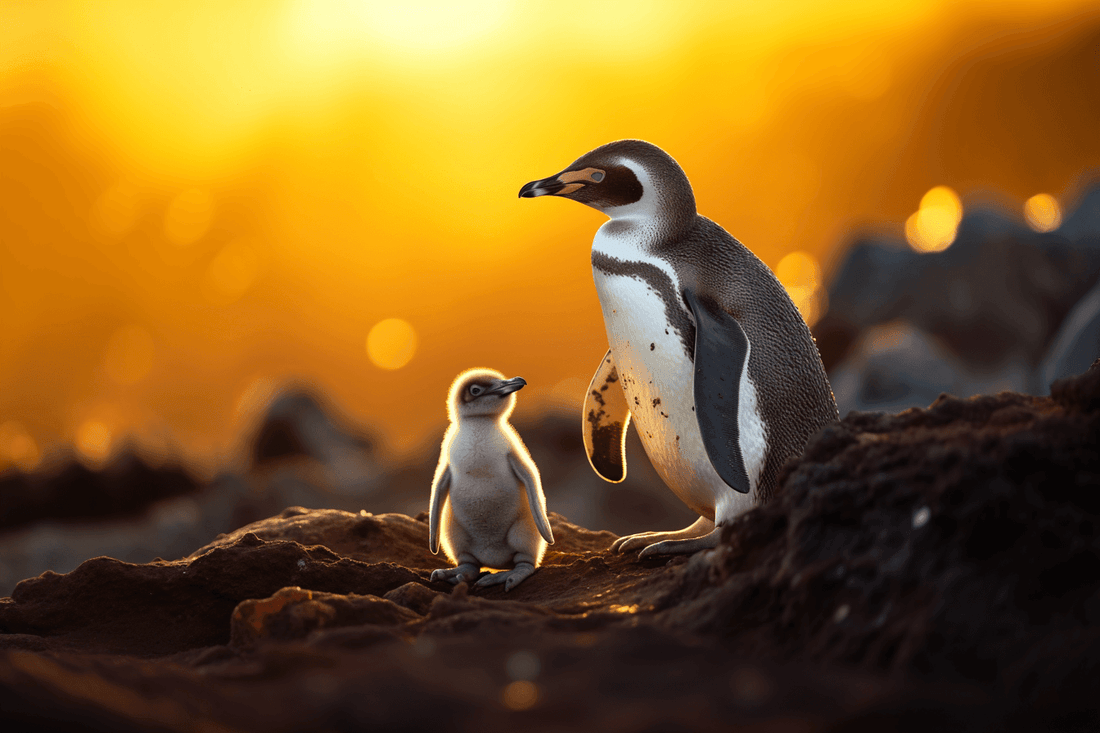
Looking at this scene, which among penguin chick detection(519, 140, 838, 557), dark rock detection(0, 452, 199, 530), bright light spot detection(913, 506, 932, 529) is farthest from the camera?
dark rock detection(0, 452, 199, 530)

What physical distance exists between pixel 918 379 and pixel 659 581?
13721 millimetres

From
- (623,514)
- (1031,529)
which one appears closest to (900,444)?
(1031,529)

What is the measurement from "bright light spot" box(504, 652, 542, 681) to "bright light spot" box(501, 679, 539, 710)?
0.09ft

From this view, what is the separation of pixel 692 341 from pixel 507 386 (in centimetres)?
95

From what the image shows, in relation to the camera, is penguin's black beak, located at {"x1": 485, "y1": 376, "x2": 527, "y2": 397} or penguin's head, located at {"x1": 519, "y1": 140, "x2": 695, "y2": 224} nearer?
penguin's head, located at {"x1": 519, "y1": 140, "x2": 695, "y2": 224}

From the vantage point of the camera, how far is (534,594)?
121 inches

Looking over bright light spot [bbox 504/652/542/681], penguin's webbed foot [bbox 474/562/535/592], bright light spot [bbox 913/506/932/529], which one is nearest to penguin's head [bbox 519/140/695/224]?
penguin's webbed foot [bbox 474/562/535/592]

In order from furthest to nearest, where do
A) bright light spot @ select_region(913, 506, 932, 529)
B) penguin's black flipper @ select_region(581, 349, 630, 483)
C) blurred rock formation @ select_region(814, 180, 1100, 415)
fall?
blurred rock formation @ select_region(814, 180, 1100, 415) → penguin's black flipper @ select_region(581, 349, 630, 483) → bright light spot @ select_region(913, 506, 932, 529)

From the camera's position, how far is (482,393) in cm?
375

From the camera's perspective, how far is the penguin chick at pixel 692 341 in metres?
3.13

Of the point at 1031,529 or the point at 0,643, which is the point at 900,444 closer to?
the point at 1031,529

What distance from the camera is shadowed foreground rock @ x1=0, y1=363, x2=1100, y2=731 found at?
1.13 metres

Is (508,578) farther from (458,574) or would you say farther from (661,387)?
(661,387)

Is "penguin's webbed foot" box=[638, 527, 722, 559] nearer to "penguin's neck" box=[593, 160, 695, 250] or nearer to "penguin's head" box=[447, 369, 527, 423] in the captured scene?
"penguin's head" box=[447, 369, 527, 423]
